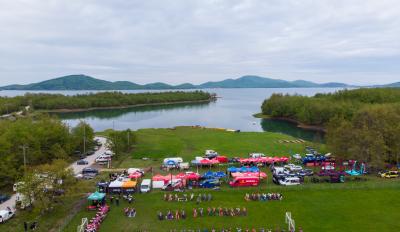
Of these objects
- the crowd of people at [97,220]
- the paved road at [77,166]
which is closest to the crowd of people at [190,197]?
the crowd of people at [97,220]

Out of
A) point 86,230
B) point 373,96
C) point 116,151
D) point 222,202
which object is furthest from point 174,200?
point 373,96

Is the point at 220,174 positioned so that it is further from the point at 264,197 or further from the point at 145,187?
the point at 145,187

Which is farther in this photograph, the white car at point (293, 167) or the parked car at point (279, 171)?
the white car at point (293, 167)

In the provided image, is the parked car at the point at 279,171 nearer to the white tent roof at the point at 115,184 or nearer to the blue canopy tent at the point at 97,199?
the white tent roof at the point at 115,184

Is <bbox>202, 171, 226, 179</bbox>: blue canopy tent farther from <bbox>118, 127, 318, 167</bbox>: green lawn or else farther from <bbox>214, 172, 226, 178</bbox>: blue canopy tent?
<bbox>118, 127, 318, 167</bbox>: green lawn

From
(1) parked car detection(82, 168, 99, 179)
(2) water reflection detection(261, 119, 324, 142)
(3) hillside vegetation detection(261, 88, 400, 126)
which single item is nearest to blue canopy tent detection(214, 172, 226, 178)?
(1) parked car detection(82, 168, 99, 179)

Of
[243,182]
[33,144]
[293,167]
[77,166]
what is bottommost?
[77,166]

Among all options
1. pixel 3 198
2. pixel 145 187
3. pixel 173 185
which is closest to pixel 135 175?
pixel 145 187
